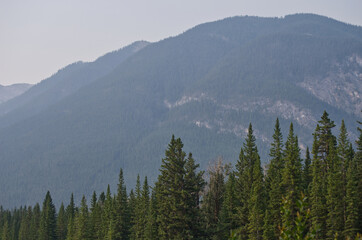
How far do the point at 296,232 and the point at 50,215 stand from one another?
107 metres

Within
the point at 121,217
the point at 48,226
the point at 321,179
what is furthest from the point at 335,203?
the point at 48,226

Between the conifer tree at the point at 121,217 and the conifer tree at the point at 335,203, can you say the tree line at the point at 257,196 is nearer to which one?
the conifer tree at the point at 335,203

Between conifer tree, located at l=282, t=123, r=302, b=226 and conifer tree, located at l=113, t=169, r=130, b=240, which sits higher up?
conifer tree, located at l=282, t=123, r=302, b=226

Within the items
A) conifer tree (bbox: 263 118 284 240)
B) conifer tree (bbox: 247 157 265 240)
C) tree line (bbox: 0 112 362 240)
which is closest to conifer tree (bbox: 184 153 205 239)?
tree line (bbox: 0 112 362 240)

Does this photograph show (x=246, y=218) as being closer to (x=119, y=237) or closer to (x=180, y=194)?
(x=180, y=194)

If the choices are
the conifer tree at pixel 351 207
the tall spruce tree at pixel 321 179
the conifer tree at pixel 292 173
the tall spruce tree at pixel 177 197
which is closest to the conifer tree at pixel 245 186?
the conifer tree at pixel 292 173

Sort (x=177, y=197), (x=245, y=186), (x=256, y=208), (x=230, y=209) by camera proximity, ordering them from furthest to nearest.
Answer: (x=230, y=209), (x=245, y=186), (x=256, y=208), (x=177, y=197)

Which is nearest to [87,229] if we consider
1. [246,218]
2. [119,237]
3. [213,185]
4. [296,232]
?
[119,237]

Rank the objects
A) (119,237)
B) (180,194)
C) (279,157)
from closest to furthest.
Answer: (180,194) < (279,157) < (119,237)

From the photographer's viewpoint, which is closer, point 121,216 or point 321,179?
point 321,179

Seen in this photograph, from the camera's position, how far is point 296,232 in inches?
695

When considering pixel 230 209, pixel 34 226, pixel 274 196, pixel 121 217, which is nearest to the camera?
pixel 274 196

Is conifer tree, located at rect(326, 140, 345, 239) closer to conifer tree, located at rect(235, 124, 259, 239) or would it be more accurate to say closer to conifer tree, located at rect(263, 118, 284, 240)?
conifer tree, located at rect(263, 118, 284, 240)

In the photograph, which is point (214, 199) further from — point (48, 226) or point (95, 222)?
point (48, 226)
